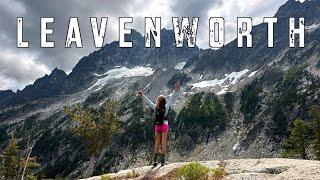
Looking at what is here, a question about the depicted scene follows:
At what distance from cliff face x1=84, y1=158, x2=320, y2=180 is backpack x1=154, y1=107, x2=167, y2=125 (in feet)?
5.53

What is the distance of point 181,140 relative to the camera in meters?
179

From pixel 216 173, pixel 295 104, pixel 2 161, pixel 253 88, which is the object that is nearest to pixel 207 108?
pixel 253 88

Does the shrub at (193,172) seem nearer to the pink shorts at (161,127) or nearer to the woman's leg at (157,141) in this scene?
the pink shorts at (161,127)

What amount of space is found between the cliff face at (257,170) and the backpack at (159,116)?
1685 mm

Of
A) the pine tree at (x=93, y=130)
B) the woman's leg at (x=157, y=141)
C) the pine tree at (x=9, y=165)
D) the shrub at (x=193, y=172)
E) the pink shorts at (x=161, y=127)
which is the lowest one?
the pine tree at (x=9, y=165)

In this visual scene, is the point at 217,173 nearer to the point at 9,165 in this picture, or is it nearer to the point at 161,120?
the point at 161,120

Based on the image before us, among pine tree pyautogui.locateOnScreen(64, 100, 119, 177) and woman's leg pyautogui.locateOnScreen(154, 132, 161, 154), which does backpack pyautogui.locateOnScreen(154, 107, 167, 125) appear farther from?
pine tree pyautogui.locateOnScreen(64, 100, 119, 177)

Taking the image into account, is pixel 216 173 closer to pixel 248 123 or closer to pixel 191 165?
pixel 191 165

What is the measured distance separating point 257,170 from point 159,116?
4.29 m

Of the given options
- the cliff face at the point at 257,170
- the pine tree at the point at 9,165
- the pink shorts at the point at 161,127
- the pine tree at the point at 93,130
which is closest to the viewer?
the cliff face at the point at 257,170

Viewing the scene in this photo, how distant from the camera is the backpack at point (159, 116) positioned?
16219 millimetres

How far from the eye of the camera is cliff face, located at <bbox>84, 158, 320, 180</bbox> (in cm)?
1214

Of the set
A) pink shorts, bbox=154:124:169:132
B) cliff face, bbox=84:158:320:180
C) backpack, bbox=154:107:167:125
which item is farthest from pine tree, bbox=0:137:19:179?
backpack, bbox=154:107:167:125

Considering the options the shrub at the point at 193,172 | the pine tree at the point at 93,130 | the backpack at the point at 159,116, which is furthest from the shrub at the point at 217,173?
the pine tree at the point at 93,130
